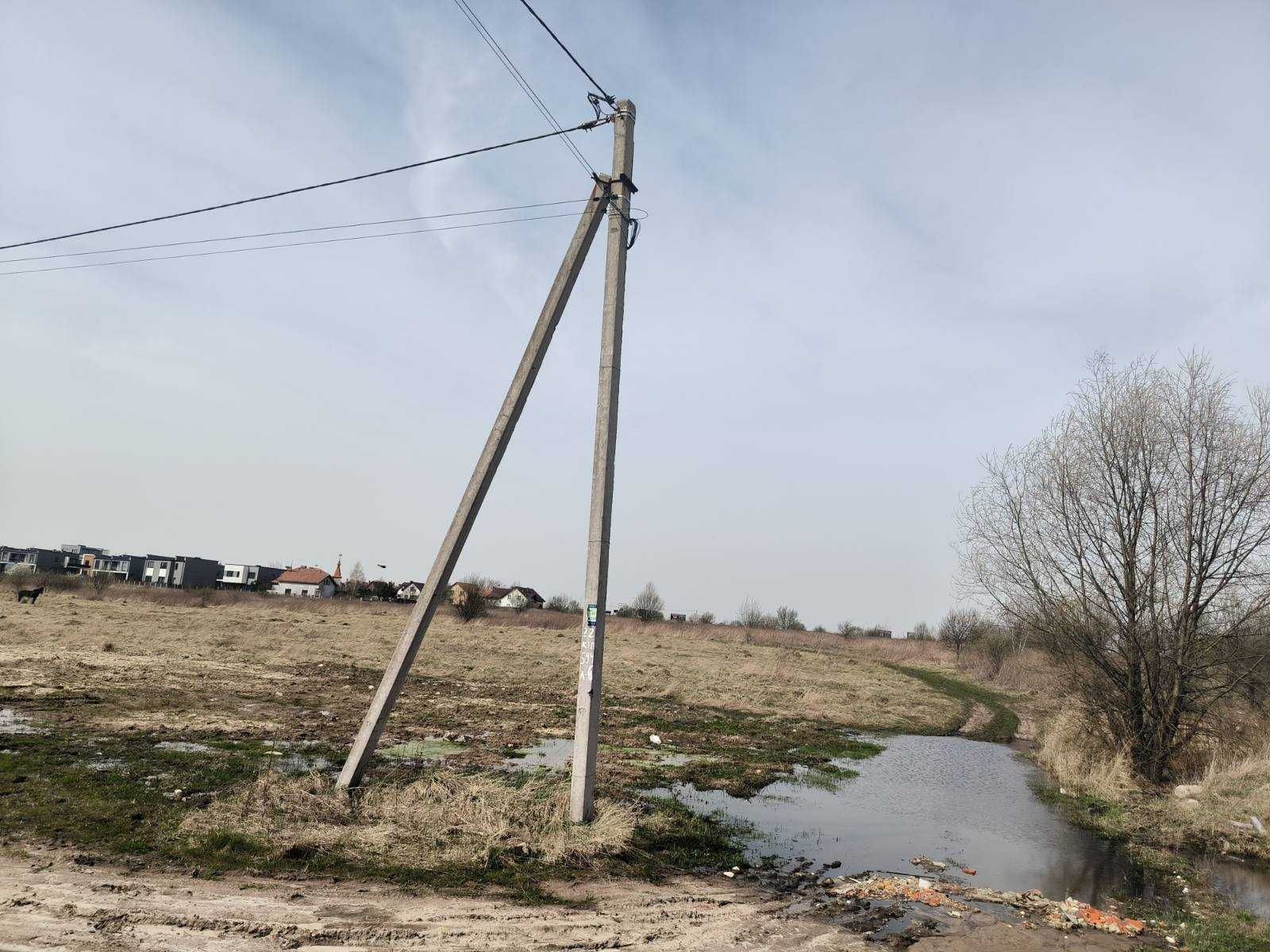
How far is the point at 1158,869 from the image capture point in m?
9.85

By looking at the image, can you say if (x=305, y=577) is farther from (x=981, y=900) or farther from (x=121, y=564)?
(x=981, y=900)

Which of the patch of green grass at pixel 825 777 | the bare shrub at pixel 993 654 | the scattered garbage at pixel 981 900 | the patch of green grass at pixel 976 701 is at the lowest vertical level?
the patch of green grass at pixel 976 701

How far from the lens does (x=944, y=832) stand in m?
11.0

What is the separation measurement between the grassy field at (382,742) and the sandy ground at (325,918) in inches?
21.6

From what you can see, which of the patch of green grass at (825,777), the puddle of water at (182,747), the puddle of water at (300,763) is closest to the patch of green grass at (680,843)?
the patch of green grass at (825,777)

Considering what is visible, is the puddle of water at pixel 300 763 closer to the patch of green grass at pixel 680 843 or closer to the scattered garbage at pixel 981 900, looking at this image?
the patch of green grass at pixel 680 843

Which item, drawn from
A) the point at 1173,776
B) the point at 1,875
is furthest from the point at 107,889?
the point at 1173,776

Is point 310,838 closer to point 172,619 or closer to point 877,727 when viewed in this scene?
point 877,727

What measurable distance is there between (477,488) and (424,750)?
6.12 metres

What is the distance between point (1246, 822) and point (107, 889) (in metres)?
14.2

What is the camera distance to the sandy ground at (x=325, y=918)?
17.6 ft

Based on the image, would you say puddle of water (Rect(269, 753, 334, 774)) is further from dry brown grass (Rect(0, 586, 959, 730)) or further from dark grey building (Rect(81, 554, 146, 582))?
dark grey building (Rect(81, 554, 146, 582))

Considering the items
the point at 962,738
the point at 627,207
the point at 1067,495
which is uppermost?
the point at 627,207

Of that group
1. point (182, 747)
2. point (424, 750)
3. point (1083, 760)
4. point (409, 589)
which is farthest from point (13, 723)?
point (409, 589)
